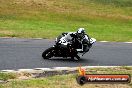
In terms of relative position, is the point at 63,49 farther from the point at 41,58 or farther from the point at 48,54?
the point at 41,58

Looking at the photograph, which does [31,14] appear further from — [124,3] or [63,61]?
[63,61]

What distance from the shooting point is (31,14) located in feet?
136

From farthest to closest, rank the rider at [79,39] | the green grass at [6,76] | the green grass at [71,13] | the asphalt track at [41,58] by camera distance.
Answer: the green grass at [71,13] → the rider at [79,39] → the asphalt track at [41,58] → the green grass at [6,76]

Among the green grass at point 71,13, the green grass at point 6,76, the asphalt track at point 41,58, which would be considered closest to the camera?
the green grass at point 6,76

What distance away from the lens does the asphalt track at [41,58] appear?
1569cm

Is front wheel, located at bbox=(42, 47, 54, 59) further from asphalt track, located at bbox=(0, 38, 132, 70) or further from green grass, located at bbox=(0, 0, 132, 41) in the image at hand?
green grass, located at bbox=(0, 0, 132, 41)

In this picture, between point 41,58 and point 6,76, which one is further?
point 41,58

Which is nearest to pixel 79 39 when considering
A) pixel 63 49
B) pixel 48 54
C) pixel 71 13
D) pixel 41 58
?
pixel 63 49

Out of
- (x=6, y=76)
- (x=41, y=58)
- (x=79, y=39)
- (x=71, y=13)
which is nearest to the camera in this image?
(x=6, y=76)

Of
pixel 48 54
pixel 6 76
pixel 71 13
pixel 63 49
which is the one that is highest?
pixel 6 76

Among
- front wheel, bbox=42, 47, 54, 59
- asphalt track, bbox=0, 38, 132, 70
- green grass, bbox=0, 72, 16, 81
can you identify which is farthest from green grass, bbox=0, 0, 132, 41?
green grass, bbox=0, 72, 16, 81

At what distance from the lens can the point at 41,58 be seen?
17.0 meters

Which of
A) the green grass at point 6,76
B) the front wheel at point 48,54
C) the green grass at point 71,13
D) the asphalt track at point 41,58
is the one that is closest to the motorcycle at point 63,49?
the front wheel at point 48,54

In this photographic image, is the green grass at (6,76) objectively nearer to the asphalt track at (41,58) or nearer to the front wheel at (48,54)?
the asphalt track at (41,58)
